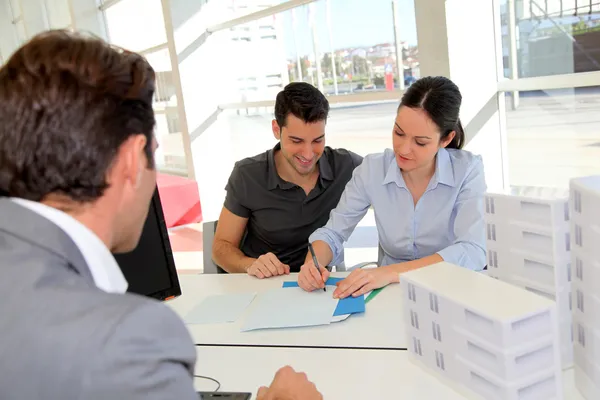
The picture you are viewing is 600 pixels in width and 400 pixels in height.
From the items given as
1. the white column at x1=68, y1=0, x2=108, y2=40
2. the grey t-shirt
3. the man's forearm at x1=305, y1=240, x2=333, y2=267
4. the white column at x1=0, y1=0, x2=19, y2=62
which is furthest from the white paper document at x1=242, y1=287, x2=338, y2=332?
the white column at x1=0, y1=0, x2=19, y2=62

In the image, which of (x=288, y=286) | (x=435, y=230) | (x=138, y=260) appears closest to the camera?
(x=138, y=260)

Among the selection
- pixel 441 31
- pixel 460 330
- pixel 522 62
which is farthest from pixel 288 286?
pixel 522 62

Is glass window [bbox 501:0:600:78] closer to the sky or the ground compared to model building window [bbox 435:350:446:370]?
closer to the sky

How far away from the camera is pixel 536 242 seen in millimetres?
1129

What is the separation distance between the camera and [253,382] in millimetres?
1261

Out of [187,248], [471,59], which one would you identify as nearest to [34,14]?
[187,248]

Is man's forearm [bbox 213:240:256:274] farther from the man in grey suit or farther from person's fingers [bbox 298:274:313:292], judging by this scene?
the man in grey suit

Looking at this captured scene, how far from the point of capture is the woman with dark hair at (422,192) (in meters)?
1.90

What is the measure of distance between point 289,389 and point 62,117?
675 millimetres

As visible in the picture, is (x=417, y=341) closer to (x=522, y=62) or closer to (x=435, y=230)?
(x=435, y=230)

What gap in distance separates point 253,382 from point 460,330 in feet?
1.64

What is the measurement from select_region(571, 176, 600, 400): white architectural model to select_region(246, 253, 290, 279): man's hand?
40.9 inches

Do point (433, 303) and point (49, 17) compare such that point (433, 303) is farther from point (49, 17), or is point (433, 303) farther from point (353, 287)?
point (49, 17)

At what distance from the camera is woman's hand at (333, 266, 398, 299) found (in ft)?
5.33
